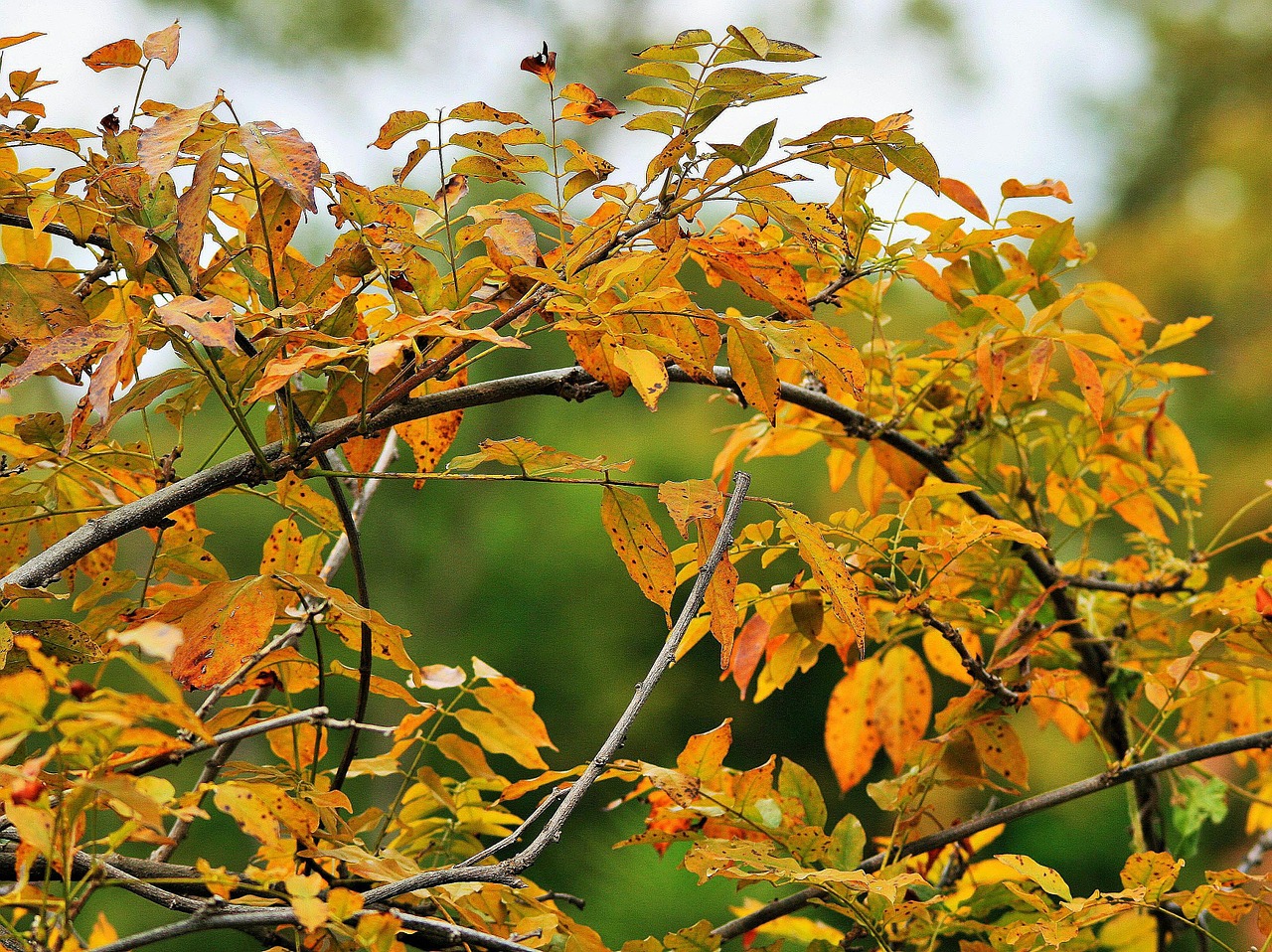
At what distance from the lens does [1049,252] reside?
76 cm

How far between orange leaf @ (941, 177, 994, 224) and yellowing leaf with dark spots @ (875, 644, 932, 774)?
0.33 meters

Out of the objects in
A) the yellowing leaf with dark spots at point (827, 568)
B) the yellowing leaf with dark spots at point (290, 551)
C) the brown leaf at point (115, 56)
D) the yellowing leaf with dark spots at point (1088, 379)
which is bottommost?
the yellowing leaf with dark spots at point (290, 551)

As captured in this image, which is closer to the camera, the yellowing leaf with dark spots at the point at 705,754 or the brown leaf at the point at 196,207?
the brown leaf at the point at 196,207

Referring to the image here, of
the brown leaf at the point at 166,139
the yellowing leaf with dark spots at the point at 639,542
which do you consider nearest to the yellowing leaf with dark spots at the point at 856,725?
the yellowing leaf with dark spots at the point at 639,542

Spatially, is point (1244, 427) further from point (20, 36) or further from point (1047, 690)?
point (20, 36)

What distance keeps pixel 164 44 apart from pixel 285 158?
4.1 inches

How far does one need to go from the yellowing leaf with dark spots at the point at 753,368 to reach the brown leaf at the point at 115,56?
320 mm

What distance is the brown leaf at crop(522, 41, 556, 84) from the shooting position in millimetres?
522

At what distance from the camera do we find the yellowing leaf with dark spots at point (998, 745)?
71cm

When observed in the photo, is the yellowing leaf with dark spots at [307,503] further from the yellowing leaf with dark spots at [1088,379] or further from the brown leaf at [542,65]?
the yellowing leaf with dark spots at [1088,379]

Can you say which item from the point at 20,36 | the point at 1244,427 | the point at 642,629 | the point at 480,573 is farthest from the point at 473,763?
the point at 1244,427

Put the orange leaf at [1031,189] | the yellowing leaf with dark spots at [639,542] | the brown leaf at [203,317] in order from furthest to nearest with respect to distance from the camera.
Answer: the orange leaf at [1031,189], the yellowing leaf with dark spots at [639,542], the brown leaf at [203,317]

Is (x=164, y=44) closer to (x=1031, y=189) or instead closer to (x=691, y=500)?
(x=691, y=500)

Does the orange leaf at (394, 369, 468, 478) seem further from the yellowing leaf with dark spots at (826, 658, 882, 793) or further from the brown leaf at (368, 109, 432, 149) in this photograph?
the yellowing leaf with dark spots at (826, 658, 882, 793)
